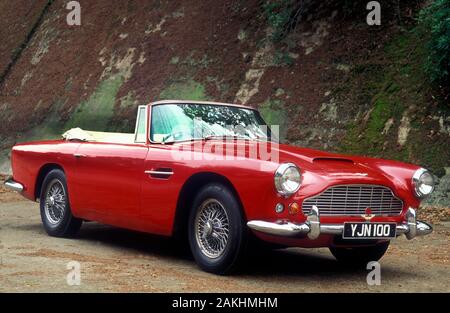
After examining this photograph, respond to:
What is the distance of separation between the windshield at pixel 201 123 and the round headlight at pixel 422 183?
1.58m

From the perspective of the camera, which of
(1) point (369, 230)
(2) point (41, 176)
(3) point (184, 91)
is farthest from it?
(3) point (184, 91)

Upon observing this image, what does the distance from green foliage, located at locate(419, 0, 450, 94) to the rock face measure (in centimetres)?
37

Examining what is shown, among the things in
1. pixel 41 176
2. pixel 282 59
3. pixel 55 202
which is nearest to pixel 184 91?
pixel 282 59

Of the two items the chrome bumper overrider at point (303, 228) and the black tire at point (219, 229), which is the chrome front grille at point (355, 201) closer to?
the chrome bumper overrider at point (303, 228)

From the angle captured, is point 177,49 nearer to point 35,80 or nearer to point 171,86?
point 171,86

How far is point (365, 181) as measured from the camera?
217 inches

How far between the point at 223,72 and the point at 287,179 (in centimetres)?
998

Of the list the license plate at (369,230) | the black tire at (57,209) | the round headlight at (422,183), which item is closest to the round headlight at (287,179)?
the license plate at (369,230)

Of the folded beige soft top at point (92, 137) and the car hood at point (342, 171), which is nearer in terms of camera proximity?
the car hood at point (342, 171)

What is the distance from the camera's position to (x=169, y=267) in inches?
236

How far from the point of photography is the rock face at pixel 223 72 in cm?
1171

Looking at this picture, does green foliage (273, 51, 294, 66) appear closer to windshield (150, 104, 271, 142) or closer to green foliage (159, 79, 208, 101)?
green foliage (159, 79, 208, 101)

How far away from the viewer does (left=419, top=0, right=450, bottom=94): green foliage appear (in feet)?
34.9

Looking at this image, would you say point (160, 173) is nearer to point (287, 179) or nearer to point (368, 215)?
point (287, 179)
